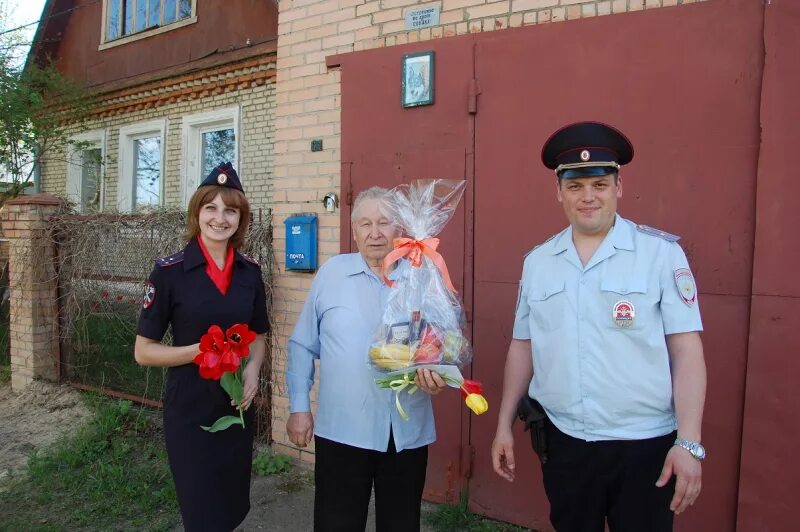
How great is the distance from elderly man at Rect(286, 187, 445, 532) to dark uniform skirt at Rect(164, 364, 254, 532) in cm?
32

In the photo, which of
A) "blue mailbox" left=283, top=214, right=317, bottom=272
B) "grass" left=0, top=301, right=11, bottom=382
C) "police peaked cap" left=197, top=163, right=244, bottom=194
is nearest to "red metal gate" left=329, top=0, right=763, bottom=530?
"blue mailbox" left=283, top=214, right=317, bottom=272

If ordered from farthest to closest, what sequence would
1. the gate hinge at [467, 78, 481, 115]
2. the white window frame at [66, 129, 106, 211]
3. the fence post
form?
the white window frame at [66, 129, 106, 211]
the fence post
the gate hinge at [467, 78, 481, 115]

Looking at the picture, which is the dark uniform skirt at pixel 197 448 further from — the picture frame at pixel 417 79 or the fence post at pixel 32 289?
the fence post at pixel 32 289

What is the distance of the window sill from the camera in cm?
912

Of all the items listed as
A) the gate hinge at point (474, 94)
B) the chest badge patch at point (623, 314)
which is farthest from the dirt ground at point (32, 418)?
the chest badge patch at point (623, 314)

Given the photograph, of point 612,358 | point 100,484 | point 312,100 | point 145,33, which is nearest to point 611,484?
point 612,358

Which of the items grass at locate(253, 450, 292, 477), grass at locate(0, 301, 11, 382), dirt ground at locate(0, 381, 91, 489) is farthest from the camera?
grass at locate(0, 301, 11, 382)

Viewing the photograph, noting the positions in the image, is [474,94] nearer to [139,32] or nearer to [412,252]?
[412,252]

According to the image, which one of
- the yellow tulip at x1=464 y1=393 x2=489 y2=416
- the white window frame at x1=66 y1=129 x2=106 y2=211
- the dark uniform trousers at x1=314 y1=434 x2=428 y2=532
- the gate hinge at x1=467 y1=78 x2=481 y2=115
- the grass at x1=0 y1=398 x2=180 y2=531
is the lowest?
the grass at x1=0 y1=398 x2=180 y2=531

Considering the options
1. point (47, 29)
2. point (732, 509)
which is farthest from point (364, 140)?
→ point (47, 29)

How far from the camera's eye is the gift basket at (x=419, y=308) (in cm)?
180

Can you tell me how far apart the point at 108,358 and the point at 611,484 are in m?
4.79

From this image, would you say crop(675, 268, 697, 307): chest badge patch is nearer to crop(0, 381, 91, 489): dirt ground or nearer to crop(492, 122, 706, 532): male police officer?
crop(492, 122, 706, 532): male police officer

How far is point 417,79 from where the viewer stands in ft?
10.5
